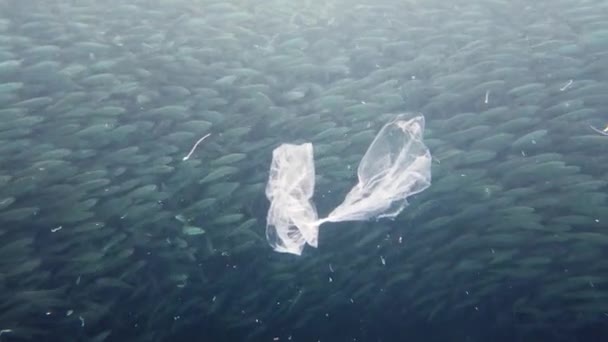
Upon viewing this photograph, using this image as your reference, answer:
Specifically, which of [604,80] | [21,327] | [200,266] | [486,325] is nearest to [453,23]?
[604,80]

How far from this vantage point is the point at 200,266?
4.57 m

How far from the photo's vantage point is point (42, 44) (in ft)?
17.7

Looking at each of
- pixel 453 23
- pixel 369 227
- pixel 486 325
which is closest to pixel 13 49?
pixel 369 227

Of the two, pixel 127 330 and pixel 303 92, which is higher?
pixel 303 92

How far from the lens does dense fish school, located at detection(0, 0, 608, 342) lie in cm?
441

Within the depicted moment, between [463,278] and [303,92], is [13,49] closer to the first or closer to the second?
[303,92]

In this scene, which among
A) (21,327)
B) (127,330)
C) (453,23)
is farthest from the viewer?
(453,23)

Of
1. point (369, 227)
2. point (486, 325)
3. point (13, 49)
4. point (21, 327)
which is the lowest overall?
point (486, 325)

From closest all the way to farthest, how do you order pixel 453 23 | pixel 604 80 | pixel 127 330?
1. pixel 127 330
2. pixel 604 80
3. pixel 453 23

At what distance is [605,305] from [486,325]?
887mm

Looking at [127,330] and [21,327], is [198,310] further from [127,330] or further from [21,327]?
[21,327]

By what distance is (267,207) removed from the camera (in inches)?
184

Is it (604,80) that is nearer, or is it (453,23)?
(604,80)

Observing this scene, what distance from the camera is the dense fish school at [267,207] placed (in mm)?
4414
